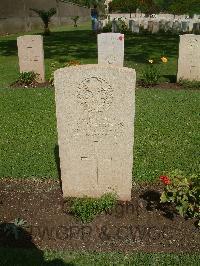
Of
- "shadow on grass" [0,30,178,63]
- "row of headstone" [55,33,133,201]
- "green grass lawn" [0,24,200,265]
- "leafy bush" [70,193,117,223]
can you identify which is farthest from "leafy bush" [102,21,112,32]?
"leafy bush" [70,193,117,223]

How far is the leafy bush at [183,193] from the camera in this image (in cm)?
407

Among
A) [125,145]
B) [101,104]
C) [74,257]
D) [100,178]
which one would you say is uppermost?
[101,104]

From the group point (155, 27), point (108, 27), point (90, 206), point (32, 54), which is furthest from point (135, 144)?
point (155, 27)

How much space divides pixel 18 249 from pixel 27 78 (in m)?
7.91

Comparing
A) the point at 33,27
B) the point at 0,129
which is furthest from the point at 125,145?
the point at 33,27

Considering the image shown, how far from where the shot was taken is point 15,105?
9102mm

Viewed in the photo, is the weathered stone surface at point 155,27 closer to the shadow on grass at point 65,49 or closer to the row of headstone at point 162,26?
the row of headstone at point 162,26

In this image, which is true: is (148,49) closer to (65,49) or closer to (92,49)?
(92,49)

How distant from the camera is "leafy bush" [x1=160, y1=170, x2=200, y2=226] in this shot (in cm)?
407

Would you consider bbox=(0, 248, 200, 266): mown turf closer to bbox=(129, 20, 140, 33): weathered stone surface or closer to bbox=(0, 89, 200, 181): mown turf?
bbox=(0, 89, 200, 181): mown turf

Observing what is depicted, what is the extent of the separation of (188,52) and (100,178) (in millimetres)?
7306

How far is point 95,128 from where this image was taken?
4.24 meters

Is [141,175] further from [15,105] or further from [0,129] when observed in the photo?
[15,105]

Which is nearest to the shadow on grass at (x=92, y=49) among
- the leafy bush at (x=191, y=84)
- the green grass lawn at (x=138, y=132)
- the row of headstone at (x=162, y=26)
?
the green grass lawn at (x=138, y=132)
